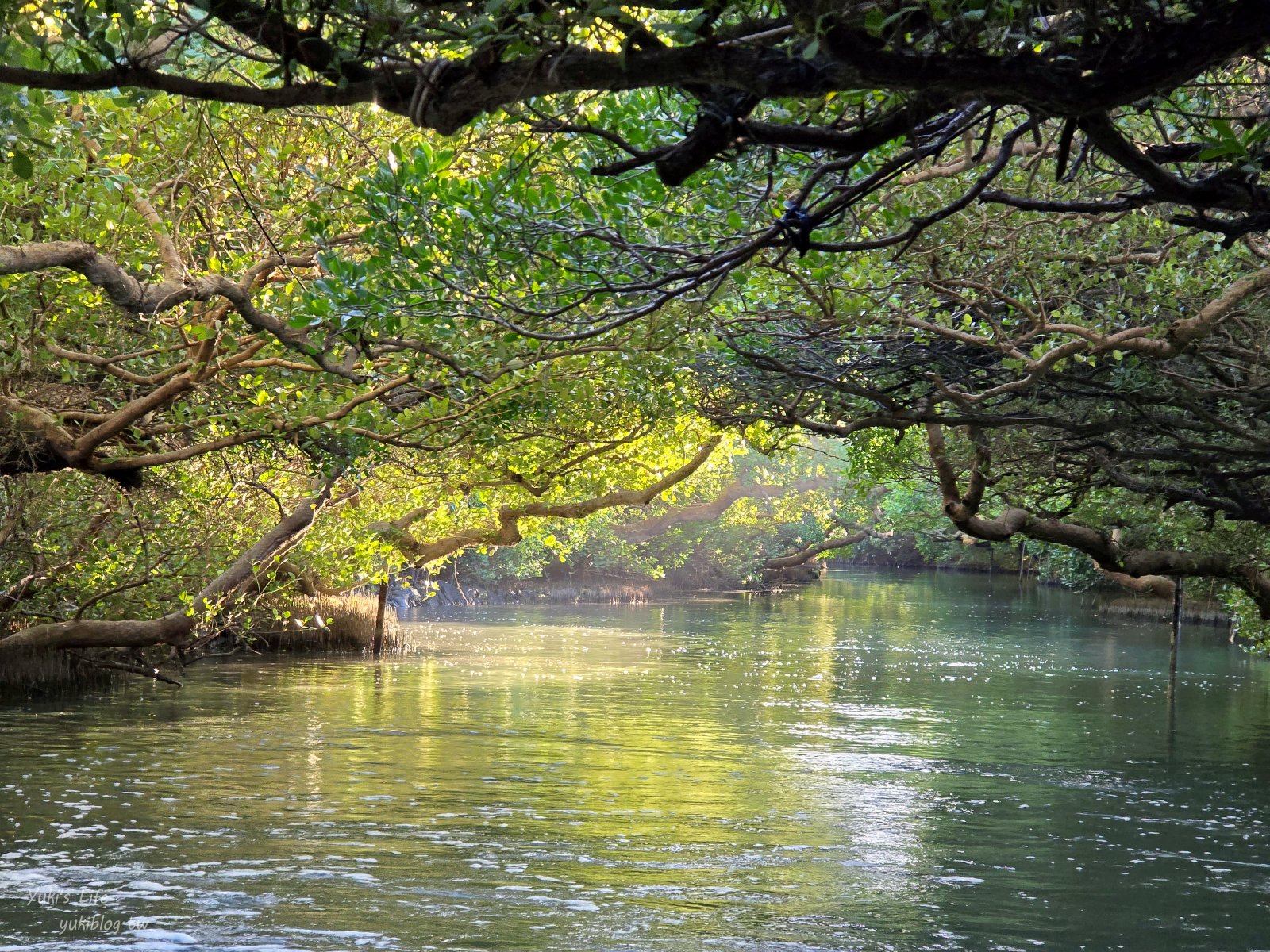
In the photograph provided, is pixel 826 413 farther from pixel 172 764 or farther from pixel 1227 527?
pixel 172 764

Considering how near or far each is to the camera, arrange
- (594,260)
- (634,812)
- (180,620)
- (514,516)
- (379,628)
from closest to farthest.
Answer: (594,260) < (634,812) < (180,620) < (514,516) < (379,628)

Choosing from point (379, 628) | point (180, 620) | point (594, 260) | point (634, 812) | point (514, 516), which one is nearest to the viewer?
point (594, 260)

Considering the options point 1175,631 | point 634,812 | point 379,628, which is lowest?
point 634,812

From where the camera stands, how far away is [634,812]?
12.9 m

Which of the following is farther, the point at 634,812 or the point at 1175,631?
the point at 1175,631

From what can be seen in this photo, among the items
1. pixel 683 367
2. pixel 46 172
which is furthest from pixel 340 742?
pixel 46 172

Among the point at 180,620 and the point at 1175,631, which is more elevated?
the point at 180,620

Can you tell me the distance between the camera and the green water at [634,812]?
9188 mm

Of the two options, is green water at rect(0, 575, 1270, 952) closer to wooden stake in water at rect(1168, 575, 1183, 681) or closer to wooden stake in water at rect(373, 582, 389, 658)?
wooden stake in water at rect(1168, 575, 1183, 681)

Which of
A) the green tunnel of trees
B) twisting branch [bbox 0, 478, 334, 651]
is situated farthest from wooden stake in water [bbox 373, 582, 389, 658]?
twisting branch [bbox 0, 478, 334, 651]

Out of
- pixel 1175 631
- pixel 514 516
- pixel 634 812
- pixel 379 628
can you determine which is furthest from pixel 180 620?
pixel 1175 631

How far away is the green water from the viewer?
30.1 feet

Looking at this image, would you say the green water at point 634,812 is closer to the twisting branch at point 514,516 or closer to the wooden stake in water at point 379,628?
the wooden stake in water at point 379,628

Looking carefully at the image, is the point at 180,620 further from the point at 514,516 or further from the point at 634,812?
the point at 514,516
